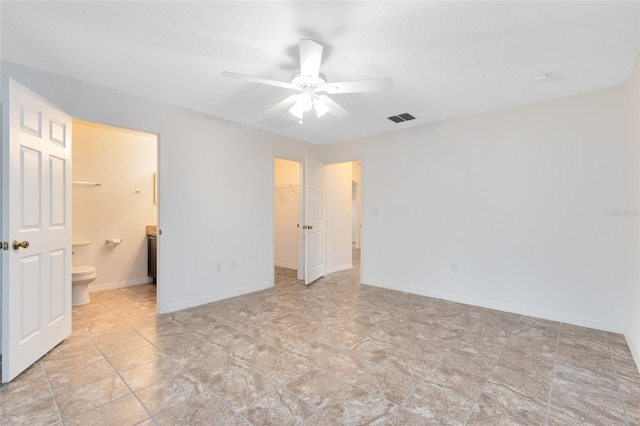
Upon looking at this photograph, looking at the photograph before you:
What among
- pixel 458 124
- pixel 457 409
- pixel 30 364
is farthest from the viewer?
pixel 458 124

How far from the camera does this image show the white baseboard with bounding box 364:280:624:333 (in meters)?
2.86

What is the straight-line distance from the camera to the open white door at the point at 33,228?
1963 mm

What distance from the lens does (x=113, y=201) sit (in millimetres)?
4441

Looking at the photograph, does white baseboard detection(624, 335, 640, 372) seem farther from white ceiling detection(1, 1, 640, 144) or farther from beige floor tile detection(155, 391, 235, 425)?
beige floor tile detection(155, 391, 235, 425)

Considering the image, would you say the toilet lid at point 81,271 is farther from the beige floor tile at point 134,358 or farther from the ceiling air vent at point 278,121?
the ceiling air vent at point 278,121

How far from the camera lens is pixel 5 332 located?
77.1 inches

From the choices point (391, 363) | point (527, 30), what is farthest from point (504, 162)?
point (391, 363)

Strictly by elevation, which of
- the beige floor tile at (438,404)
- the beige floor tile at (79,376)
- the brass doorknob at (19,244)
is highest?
the brass doorknob at (19,244)

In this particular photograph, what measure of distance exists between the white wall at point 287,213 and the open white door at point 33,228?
3.64m

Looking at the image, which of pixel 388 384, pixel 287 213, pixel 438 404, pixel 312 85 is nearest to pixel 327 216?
pixel 287 213

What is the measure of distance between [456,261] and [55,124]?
438cm

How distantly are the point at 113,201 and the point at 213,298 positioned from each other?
2.28 meters

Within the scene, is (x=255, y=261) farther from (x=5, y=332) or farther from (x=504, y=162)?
(x=504, y=162)

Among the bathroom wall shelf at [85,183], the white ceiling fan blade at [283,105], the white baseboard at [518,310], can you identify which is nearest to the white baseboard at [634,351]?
the white baseboard at [518,310]
